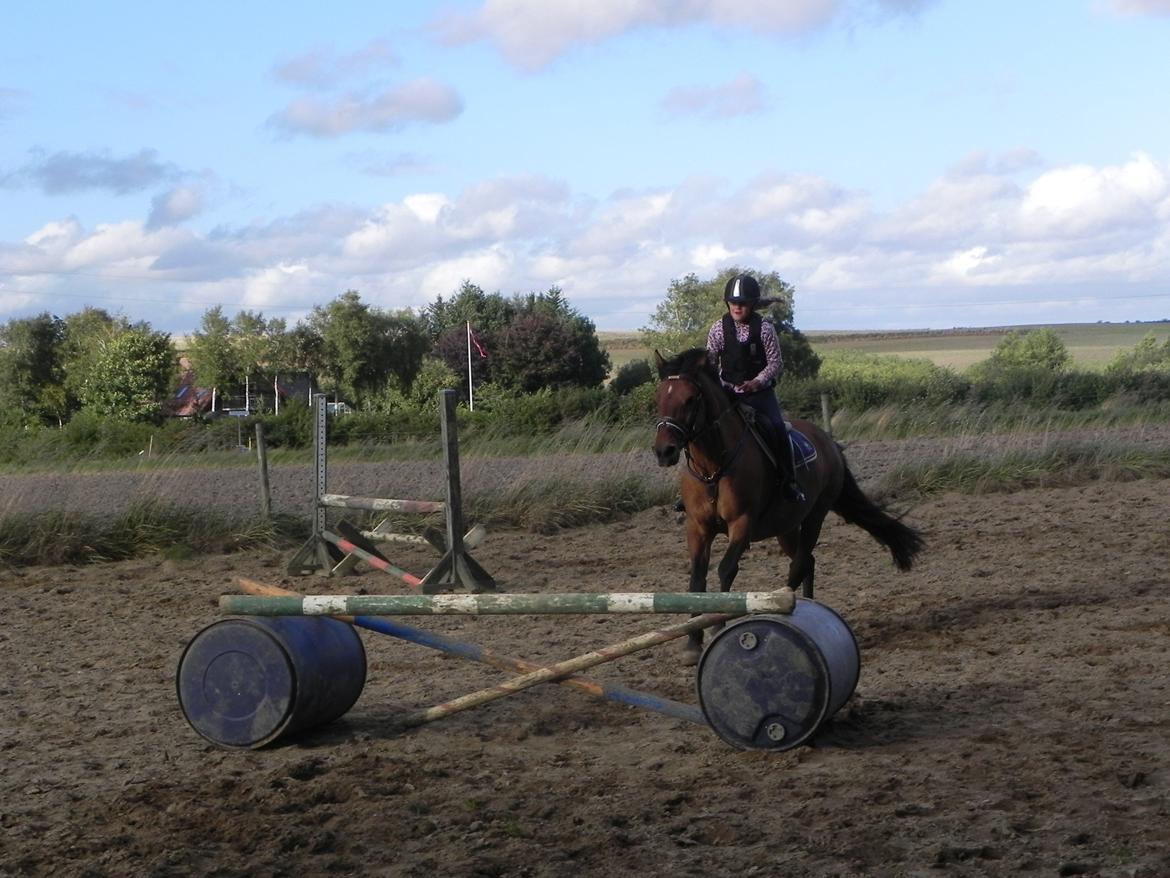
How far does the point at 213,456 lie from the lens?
62.2 ft

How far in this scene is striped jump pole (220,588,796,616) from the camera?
18.1 feet

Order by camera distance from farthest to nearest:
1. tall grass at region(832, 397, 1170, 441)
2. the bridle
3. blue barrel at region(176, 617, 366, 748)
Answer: tall grass at region(832, 397, 1170, 441)
the bridle
blue barrel at region(176, 617, 366, 748)

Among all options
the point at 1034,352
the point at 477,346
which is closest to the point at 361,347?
the point at 477,346

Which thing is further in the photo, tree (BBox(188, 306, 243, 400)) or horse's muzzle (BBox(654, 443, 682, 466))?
tree (BBox(188, 306, 243, 400))

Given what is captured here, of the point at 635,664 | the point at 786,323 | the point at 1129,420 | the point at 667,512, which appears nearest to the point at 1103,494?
the point at 667,512

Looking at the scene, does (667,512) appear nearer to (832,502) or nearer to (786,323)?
(832,502)

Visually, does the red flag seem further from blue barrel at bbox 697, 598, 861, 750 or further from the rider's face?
blue barrel at bbox 697, 598, 861, 750

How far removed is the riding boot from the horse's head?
2.87ft

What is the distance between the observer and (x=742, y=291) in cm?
862

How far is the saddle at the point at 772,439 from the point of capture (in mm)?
8711

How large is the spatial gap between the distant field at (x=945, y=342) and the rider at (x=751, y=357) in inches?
2889

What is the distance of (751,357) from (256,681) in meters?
4.26

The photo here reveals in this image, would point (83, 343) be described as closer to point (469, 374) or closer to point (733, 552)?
point (469, 374)

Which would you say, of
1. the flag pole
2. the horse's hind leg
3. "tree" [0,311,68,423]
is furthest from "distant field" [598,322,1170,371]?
the horse's hind leg
